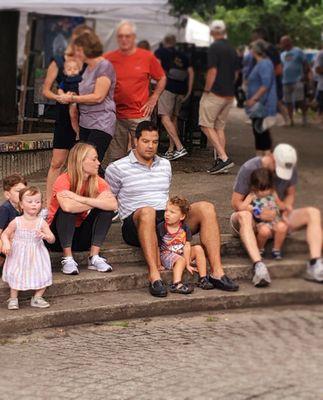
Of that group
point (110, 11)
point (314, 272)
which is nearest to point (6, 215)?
point (314, 272)

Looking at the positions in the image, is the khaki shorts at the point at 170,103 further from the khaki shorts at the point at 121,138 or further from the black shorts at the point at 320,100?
the black shorts at the point at 320,100

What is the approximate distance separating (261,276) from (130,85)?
74.2 inches

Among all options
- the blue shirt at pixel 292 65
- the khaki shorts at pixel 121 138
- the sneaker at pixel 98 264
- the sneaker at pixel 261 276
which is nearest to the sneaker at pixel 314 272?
the sneaker at pixel 261 276

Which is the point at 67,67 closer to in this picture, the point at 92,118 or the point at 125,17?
the point at 92,118

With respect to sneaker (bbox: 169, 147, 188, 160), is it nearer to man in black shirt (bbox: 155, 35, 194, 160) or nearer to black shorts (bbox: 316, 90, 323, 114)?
man in black shirt (bbox: 155, 35, 194, 160)

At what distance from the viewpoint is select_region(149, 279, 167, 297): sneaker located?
5.48 metres

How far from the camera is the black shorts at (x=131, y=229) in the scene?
5.77 meters

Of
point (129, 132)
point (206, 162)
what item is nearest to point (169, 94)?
point (206, 162)

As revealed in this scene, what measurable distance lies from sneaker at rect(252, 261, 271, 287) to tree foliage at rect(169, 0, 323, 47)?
630 cm

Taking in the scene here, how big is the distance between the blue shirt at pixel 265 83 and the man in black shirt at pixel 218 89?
1.02 metres

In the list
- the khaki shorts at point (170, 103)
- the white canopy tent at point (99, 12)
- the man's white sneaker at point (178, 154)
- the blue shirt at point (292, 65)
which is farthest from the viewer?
the blue shirt at point (292, 65)

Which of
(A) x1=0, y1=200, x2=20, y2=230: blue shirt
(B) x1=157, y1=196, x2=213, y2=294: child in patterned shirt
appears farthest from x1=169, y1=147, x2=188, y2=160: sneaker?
(A) x1=0, y1=200, x2=20, y2=230: blue shirt

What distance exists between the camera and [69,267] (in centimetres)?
560

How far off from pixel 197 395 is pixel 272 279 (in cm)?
159
